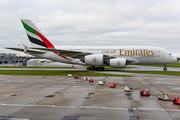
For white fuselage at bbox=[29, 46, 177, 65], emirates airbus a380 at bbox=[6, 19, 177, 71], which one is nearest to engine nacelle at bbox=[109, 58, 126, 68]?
emirates airbus a380 at bbox=[6, 19, 177, 71]

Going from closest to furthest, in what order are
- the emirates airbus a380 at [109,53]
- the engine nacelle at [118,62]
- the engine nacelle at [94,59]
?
the engine nacelle at [118,62] → the engine nacelle at [94,59] → the emirates airbus a380 at [109,53]

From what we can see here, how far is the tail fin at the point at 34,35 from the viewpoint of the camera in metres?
30.9

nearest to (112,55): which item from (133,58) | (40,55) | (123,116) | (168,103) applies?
(133,58)

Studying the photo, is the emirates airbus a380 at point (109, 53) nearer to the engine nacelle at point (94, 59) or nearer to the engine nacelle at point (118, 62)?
the engine nacelle at point (94, 59)

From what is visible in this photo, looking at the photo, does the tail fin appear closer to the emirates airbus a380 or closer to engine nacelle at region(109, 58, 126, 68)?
the emirates airbus a380

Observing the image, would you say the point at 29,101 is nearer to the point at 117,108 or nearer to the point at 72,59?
the point at 117,108

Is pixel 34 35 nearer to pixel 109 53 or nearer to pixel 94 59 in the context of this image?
pixel 94 59

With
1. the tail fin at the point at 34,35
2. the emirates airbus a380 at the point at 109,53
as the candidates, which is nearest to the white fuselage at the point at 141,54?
the emirates airbus a380 at the point at 109,53

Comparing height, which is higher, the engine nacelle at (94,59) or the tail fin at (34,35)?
the tail fin at (34,35)

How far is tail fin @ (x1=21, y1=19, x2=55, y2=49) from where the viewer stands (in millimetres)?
30906

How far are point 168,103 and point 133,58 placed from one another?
23736mm

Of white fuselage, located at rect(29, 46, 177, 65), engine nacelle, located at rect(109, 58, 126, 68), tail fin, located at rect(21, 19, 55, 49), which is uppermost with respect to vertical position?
tail fin, located at rect(21, 19, 55, 49)

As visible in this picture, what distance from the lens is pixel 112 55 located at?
31688 mm

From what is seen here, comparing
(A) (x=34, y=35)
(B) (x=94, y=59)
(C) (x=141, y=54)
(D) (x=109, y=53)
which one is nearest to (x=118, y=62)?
(D) (x=109, y=53)
